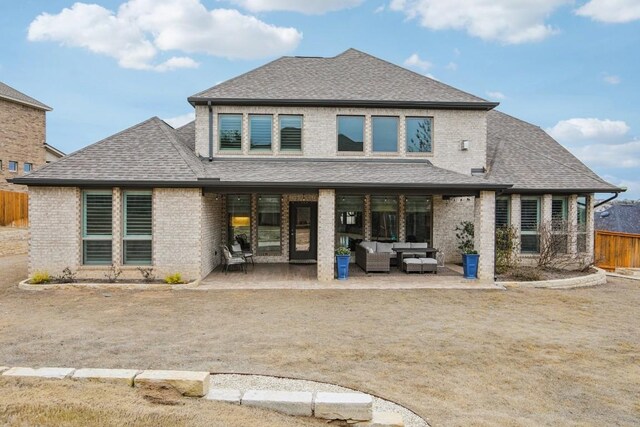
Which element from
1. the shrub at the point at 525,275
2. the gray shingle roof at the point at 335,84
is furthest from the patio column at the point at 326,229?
the shrub at the point at 525,275

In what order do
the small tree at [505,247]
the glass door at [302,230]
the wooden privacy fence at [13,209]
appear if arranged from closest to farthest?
1. the small tree at [505,247]
2. the glass door at [302,230]
3. the wooden privacy fence at [13,209]

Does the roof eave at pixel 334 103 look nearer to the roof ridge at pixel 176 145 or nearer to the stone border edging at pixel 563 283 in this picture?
the roof ridge at pixel 176 145

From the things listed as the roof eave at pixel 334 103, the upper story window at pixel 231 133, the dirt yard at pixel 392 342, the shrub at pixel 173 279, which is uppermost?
the roof eave at pixel 334 103

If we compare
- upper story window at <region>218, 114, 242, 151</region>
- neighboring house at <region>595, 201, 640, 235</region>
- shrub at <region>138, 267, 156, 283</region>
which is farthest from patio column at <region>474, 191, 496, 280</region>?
neighboring house at <region>595, 201, 640, 235</region>

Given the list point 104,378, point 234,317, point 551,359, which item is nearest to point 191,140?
point 234,317

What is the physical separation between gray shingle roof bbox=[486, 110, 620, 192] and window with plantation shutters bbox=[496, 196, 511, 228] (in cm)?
66

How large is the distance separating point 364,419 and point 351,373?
52.9 inches

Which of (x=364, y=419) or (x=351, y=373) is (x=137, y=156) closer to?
(x=351, y=373)

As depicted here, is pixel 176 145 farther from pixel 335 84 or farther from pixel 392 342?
pixel 392 342

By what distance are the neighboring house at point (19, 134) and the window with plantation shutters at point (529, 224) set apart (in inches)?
1263

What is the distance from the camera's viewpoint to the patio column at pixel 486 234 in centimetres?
1193

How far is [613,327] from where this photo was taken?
7.82 meters

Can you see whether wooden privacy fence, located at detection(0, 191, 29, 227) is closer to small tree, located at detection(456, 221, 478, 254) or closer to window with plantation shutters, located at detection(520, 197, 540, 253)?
small tree, located at detection(456, 221, 478, 254)

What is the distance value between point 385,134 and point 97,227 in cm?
983
